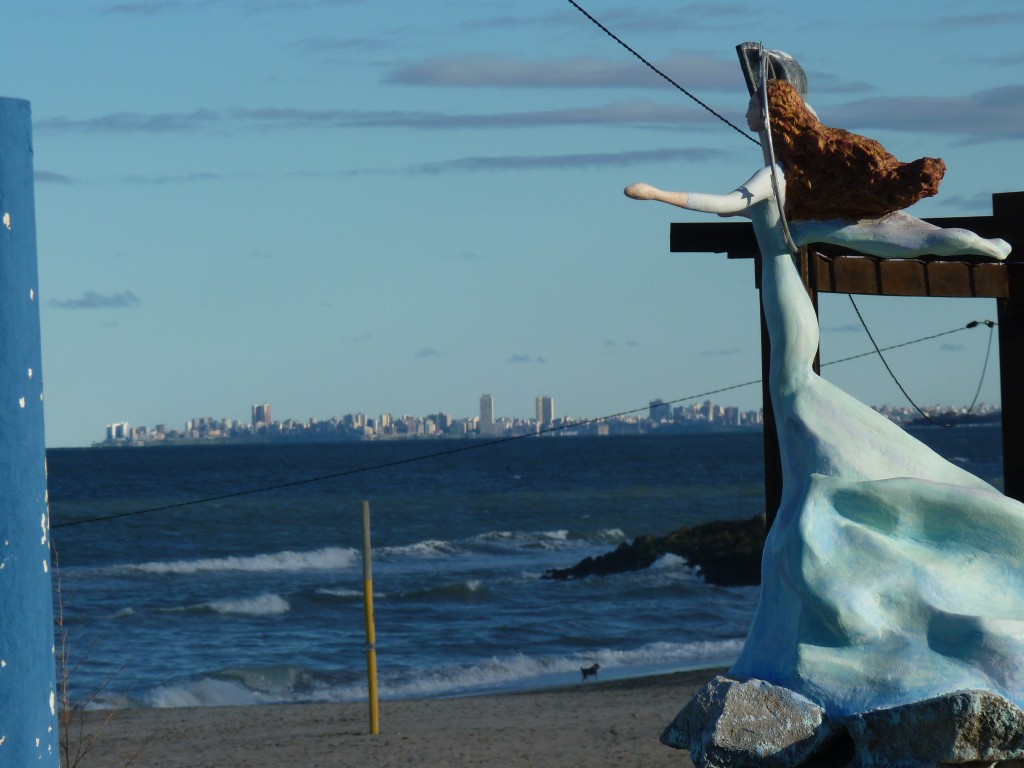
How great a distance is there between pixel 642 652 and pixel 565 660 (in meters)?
1.12

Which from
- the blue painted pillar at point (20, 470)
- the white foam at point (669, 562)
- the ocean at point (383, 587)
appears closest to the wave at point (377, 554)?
the ocean at point (383, 587)

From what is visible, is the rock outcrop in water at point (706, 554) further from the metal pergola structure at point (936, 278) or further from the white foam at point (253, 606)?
the metal pergola structure at point (936, 278)

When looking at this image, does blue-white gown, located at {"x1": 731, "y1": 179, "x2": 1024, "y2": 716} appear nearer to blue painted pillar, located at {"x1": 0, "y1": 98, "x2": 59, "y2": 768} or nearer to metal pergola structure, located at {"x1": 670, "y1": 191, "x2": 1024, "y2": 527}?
metal pergola structure, located at {"x1": 670, "y1": 191, "x2": 1024, "y2": 527}

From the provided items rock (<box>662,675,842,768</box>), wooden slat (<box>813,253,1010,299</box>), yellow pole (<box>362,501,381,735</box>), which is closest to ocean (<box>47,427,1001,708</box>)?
yellow pole (<box>362,501,381,735</box>)

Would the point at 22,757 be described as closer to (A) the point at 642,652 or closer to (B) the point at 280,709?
(B) the point at 280,709

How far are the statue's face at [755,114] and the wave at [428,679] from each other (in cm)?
1110

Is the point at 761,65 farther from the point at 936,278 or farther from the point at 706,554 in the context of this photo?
the point at 706,554

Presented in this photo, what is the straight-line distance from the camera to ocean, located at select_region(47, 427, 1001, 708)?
57.9 feet

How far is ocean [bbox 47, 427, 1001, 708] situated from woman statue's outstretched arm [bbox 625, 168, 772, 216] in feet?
10.5

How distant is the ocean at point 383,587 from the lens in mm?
17641

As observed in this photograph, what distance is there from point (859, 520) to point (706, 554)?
24664 millimetres

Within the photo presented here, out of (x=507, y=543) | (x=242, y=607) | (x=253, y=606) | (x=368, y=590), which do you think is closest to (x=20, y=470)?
(x=368, y=590)

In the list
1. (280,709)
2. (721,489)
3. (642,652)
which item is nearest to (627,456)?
(721,489)

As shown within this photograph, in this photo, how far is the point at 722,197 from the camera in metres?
5.94
